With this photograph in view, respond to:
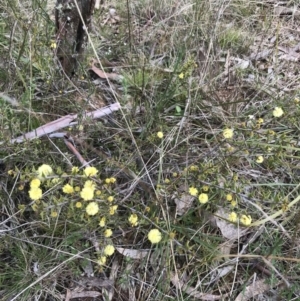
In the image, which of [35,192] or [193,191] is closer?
[35,192]

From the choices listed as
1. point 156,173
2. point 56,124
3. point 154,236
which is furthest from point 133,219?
point 56,124

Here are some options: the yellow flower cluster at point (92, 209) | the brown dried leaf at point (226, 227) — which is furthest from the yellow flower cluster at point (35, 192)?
the brown dried leaf at point (226, 227)

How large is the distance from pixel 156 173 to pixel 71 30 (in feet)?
2.18

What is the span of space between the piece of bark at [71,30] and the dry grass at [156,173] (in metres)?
0.06

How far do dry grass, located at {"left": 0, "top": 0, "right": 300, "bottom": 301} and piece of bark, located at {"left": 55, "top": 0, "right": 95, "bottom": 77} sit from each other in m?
0.06

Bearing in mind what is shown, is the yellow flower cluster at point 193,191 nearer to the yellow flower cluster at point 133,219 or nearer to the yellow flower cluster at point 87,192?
the yellow flower cluster at point 133,219

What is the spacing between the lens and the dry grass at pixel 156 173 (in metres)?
1.47

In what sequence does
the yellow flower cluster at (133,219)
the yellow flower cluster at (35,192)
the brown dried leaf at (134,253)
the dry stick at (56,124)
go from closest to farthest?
the yellow flower cluster at (35,192) → the yellow flower cluster at (133,219) → the brown dried leaf at (134,253) → the dry stick at (56,124)

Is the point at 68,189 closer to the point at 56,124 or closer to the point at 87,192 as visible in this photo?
the point at 87,192

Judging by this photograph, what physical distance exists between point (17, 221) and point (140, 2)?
54.2 inches

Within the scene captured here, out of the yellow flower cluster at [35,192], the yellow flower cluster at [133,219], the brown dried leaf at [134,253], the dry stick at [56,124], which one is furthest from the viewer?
the dry stick at [56,124]

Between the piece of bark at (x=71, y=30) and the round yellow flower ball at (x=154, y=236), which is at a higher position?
the piece of bark at (x=71, y=30)

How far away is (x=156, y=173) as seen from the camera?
166 centimetres

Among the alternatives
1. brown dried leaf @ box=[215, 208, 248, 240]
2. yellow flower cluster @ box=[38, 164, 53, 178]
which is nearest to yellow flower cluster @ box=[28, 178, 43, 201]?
yellow flower cluster @ box=[38, 164, 53, 178]
